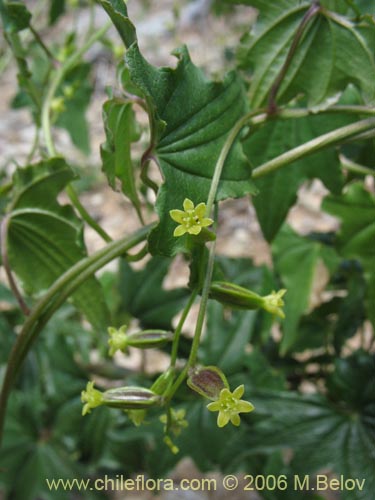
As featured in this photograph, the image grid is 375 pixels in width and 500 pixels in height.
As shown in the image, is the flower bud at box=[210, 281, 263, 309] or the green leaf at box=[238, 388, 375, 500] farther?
the green leaf at box=[238, 388, 375, 500]

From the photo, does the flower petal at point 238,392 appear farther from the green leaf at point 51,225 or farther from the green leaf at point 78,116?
the green leaf at point 78,116

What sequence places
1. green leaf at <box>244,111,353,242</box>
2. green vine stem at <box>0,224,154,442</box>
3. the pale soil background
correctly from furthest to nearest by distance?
the pale soil background, green leaf at <box>244,111,353,242</box>, green vine stem at <box>0,224,154,442</box>

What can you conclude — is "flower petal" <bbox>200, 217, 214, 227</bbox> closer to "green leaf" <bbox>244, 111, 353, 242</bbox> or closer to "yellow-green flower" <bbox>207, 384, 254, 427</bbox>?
"yellow-green flower" <bbox>207, 384, 254, 427</bbox>

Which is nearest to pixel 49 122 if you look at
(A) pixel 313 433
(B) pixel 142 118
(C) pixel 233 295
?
(C) pixel 233 295

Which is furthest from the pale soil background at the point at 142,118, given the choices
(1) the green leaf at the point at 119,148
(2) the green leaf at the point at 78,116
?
(1) the green leaf at the point at 119,148

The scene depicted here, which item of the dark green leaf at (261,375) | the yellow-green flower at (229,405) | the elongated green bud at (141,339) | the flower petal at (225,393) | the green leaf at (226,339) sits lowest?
the dark green leaf at (261,375)

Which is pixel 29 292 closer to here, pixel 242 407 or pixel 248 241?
pixel 242 407

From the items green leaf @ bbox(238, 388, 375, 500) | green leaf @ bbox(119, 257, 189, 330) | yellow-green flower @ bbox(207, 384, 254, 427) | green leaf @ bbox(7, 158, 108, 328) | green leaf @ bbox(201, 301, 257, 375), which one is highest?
green leaf @ bbox(7, 158, 108, 328)

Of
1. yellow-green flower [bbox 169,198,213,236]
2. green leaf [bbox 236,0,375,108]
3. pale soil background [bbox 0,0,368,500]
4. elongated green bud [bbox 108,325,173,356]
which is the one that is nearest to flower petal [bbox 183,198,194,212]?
yellow-green flower [bbox 169,198,213,236]
